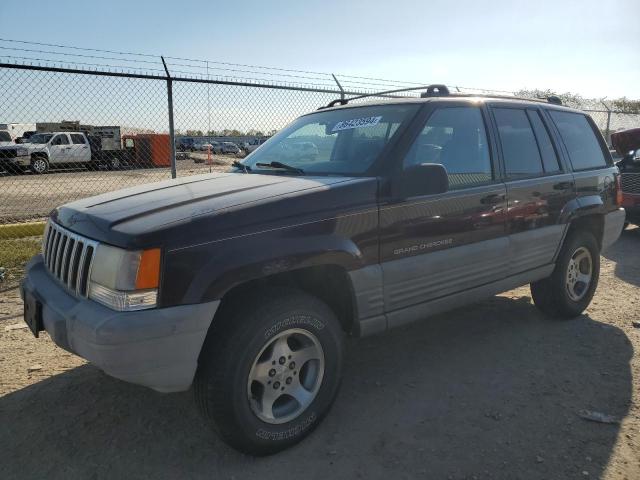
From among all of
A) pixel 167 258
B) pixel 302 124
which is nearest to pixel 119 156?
pixel 302 124

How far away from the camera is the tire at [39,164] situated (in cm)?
2142

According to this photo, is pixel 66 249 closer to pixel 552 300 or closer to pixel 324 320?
pixel 324 320

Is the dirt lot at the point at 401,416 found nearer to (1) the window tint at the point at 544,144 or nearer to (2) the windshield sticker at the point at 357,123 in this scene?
(1) the window tint at the point at 544,144

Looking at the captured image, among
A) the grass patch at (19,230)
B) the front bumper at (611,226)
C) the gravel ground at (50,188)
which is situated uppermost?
the front bumper at (611,226)

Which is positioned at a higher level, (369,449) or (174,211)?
(174,211)

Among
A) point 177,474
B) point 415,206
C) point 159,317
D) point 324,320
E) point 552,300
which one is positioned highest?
point 415,206

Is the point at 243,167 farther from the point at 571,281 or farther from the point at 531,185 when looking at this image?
the point at 571,281

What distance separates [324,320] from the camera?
277 centimetres

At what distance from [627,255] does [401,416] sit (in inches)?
219

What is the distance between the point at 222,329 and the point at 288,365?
443 mm

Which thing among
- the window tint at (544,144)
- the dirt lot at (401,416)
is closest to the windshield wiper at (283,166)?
the dirt lot at (401,416)

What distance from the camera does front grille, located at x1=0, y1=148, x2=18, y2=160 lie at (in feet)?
65.0

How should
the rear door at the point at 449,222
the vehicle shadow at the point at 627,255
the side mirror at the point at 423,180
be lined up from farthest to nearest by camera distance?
the vehicle shadow at the point at 627,255, the rear door at the point at 449,222, the side mirror at the point at 423,180

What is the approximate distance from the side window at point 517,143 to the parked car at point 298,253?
0.05 feet
